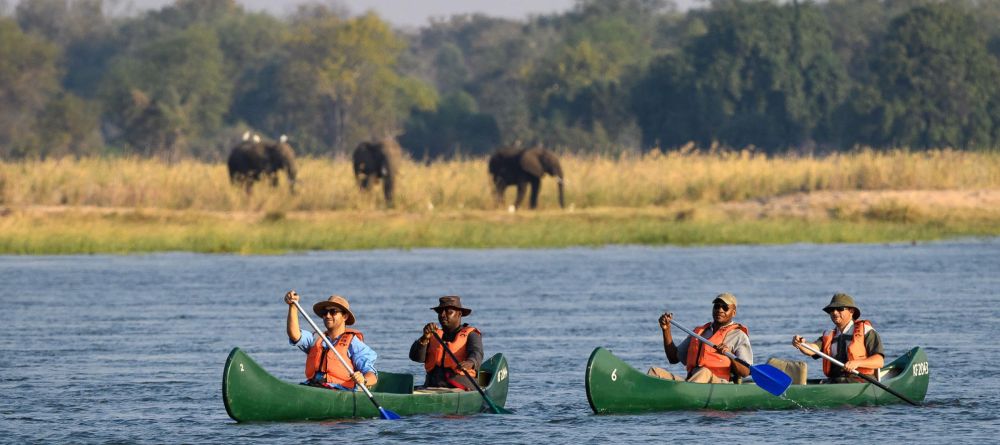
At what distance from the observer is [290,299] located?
48.0ft

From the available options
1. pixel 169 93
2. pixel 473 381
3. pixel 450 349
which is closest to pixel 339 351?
pixel 450 349

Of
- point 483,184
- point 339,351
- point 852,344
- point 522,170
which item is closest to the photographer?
point 339,351

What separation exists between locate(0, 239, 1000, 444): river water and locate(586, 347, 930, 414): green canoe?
12 centimetres

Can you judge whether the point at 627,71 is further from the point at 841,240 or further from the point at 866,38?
the point at 841,240

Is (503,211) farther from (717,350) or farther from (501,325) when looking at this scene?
(717,350)

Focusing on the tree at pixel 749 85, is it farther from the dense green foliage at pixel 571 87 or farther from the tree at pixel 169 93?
the tree at pixel 169 93

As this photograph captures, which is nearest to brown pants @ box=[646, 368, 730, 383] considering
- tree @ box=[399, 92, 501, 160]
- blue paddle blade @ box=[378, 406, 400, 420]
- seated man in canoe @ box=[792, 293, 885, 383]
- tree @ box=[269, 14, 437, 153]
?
seated man in canoe @ box=[792, 293, 885, 383]

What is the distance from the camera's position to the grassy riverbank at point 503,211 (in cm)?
3678

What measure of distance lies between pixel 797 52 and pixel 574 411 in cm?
4858

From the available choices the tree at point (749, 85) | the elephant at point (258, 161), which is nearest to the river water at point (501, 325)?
the elephant at point (258, 161)

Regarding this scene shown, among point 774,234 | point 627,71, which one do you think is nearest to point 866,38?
A: point 627,71

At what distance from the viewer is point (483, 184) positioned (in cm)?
4362

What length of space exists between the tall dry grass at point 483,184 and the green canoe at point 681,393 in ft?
80.8

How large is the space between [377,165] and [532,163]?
326 centimetres
